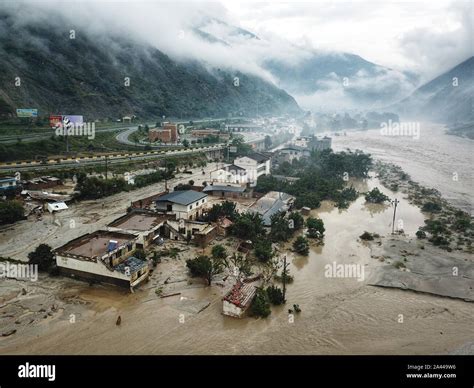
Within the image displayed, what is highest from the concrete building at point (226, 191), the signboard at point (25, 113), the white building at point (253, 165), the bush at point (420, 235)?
the signboard at point (25, 113)

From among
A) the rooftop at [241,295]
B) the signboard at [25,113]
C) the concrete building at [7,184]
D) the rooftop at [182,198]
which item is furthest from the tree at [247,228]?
the signboard at [25,113]

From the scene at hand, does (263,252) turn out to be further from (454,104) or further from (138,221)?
(454,104)

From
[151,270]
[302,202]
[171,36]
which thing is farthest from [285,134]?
[171,36]

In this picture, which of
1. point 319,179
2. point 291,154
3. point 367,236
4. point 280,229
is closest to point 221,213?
point 280,229

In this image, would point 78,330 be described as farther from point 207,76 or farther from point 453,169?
point 207,76

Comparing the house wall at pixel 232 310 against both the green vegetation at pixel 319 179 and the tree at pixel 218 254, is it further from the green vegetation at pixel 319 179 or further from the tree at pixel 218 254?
the green vegetation at pixel 319 179

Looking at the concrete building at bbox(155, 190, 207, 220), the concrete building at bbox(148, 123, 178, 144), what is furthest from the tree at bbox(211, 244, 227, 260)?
the concrete building at bbox(148, 123, 178, 144)
